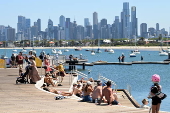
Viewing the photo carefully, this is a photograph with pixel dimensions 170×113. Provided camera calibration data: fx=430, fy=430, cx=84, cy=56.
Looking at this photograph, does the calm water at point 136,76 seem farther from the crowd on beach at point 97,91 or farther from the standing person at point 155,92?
the standing person at point 155,92

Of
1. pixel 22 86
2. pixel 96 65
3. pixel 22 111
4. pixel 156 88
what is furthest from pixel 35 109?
pixel 96 65

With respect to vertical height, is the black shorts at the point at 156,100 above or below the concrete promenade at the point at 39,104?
above

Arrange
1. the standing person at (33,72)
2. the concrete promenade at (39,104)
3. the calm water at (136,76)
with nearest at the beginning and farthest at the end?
1. the concrete promenade at (39,104)
2. the standing person at (33,72)
3. the calm water at (136,76)

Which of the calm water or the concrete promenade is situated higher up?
the concrete promenade

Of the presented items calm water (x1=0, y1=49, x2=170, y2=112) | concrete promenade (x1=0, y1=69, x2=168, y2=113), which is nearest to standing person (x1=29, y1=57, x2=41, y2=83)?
concrete promenade (x1=0, y1=69, x2=168, y2=113)

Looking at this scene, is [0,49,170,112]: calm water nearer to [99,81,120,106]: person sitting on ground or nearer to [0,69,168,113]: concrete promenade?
[99,81,120,106]: person sitting on ground

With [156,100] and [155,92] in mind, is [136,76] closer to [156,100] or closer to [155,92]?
[156,100]

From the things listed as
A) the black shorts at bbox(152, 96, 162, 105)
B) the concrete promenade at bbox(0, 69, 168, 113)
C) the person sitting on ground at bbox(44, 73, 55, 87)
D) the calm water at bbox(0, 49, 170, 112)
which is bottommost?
the calm water at bbox(0, 49, 170, 112)

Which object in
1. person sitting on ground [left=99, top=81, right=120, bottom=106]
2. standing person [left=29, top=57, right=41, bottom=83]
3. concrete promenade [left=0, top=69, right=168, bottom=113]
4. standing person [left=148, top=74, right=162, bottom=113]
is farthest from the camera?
standing person [left=29, top=57, right=41, bottom=83]

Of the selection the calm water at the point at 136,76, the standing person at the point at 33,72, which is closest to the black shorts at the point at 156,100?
the standing person at the point at 33,72

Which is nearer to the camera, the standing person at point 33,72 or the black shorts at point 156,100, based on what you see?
the black shorts at point 156,100

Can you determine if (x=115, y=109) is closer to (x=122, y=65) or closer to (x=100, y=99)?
(x=100, y=99)

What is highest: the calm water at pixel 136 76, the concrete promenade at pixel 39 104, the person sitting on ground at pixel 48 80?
the person sitting on ground at pixel 48 80

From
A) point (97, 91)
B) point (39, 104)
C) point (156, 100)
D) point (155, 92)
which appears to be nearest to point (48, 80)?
point (97, 91)
